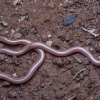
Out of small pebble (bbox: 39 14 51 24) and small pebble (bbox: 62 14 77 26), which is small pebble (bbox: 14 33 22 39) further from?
small pebble (bbox: 62 14 77 26)

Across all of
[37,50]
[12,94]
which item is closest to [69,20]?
[37,50]

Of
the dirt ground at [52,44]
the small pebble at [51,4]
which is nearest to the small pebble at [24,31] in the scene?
the dirt ground at [52,44]

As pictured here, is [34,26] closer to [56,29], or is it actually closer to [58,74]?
[56,29]

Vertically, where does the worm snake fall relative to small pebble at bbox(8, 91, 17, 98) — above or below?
above

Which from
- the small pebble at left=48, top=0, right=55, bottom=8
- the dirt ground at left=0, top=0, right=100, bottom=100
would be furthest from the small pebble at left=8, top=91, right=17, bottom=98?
the small pebble at left=48, top=0, right=55, bottom=8

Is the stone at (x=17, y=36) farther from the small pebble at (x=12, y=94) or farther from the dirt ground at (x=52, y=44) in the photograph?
the small pebble at (x=12, y=94)

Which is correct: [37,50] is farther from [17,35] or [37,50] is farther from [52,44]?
[17,35]

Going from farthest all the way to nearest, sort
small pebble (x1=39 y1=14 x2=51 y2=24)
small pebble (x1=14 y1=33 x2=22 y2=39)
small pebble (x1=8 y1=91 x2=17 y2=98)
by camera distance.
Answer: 1. small pebble (x1=39 y1=14 x2=51 y2=24)
2. small pebble (x1=14 y1=33 x2=22 y2=39)
3. small pebble (x1=8 y1=91 x2=17 y2=98)

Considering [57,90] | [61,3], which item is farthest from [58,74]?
[61,3]

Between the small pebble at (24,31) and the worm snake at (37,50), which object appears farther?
the small pebble at (24,31)
